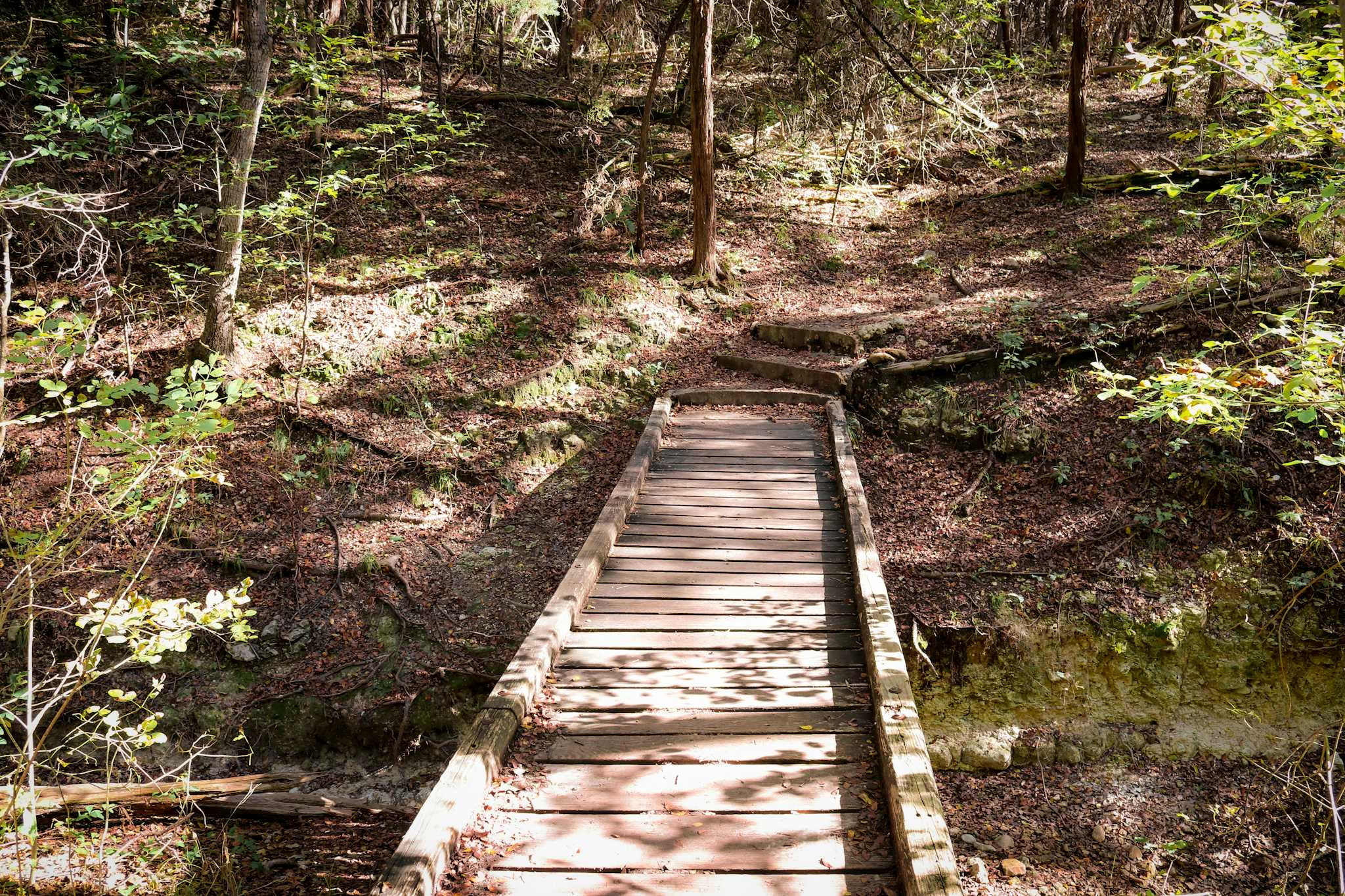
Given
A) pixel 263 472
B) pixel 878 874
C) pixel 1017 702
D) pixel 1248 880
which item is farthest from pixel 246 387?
pixel 1248 880

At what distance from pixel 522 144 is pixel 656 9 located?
149 inches

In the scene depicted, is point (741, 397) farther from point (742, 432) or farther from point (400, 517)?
point (400, 517)

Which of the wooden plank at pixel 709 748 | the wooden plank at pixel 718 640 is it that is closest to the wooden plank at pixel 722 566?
the wooden plank at pixel 718 640

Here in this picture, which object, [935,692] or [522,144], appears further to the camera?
[522,144]

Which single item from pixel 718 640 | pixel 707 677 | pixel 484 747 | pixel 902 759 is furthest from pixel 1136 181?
pixel 484 747

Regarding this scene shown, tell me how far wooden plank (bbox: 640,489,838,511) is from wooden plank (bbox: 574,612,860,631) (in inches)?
76.3

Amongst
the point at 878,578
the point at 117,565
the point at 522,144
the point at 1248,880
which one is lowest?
the point at 1248,880

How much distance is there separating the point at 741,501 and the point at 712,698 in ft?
10.0

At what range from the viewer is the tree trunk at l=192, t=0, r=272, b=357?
8945mm

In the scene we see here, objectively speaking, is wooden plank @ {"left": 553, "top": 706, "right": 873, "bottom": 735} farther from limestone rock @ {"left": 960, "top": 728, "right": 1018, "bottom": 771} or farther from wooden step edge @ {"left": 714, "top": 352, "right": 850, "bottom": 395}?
wooden step edge @ {"left": 714, "top": 352, "right": 850, "bottom": 395}

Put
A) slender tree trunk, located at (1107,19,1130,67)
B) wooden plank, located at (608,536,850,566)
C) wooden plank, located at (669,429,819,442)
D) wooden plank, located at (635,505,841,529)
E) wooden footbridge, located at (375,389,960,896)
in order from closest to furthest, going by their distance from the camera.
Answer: wooden footbridge, located at (375,389,960,896) < wooden plank, located at (608,536,850,566) < wooden plank, located at (635,505,841,529) < wooden plank, located at (669,429,819,442) < slender tree trunk, located at (1107,19,1130,67)

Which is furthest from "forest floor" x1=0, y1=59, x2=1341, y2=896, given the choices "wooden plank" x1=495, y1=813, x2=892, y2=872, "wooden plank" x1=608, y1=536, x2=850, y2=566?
"wooden plank" x1=495, y1=813, x2=892, y2=872

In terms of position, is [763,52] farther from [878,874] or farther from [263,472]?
[878,874]

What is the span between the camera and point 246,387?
19.3 ft
